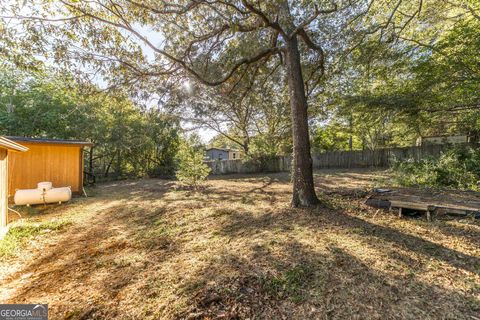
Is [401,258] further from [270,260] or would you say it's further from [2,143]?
[2,143]

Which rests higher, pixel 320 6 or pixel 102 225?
pixel 320 6

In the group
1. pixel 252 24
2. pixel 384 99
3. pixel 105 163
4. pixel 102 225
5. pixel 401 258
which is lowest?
pixel 102 225

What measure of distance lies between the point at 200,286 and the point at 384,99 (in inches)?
278

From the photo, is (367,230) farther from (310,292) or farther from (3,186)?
(3,186)

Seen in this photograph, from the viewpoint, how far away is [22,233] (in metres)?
3.82

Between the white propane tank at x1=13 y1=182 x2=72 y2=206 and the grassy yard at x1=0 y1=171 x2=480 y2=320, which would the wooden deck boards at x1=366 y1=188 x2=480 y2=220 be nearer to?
the grassy yard at x1=0 y1=171 x2=480 y2=320

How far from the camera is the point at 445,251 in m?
2.43

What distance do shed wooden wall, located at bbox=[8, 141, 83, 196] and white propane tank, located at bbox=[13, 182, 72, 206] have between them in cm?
136

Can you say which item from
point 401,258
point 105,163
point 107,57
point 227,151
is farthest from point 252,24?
point 227,151

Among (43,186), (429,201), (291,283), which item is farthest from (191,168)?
(429,201)

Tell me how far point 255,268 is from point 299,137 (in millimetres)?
2846

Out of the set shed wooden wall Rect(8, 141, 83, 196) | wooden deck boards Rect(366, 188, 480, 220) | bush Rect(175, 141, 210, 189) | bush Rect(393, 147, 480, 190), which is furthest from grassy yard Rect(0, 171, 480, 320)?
shed wooden wall Rect(8, 141, 83, 196)

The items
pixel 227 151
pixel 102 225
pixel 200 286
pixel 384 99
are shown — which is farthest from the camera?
pixel 227 151

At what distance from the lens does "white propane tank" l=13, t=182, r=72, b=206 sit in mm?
5824
